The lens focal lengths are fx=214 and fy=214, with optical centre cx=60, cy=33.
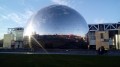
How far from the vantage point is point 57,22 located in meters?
43.3

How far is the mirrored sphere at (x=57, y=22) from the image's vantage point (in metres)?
42.6

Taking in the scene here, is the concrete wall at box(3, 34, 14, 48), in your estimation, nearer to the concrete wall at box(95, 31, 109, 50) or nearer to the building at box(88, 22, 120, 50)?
the building at box(88, 22, 120, 50)

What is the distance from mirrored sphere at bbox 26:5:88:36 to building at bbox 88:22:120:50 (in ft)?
133

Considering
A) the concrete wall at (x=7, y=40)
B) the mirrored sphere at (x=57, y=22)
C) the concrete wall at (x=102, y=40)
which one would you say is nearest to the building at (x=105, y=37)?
the concrete wall at (x=102, y=40)

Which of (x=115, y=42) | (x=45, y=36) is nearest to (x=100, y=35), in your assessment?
(x=115, y=42)

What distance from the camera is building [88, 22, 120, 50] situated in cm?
9212

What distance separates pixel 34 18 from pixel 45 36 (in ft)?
19.1

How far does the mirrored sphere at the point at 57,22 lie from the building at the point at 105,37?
4065 cm

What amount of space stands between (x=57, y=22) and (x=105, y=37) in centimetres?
5548

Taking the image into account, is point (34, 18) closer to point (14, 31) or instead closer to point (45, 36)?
point (45, 36)

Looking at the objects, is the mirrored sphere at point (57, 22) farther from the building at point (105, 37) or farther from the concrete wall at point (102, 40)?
the concrete wall at point (102, 40)
